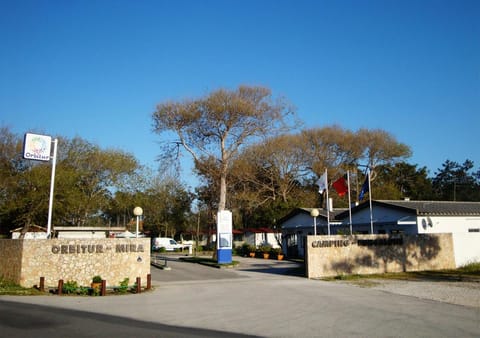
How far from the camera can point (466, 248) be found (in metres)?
26.8

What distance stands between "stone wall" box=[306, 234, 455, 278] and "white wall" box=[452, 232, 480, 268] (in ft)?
1.94

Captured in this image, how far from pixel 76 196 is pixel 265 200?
2115 cm

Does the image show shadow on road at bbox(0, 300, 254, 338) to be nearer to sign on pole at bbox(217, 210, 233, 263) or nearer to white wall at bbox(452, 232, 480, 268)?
sign on pole at bbox(217, 210, 233, 263)

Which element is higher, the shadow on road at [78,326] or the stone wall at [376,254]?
the stone wall at [376,254]

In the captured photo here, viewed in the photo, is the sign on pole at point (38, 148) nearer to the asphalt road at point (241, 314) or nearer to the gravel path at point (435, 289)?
the asphalt road at point (241, 314)

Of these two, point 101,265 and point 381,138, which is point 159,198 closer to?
point 381,138

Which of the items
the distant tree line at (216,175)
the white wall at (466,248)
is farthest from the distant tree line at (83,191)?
the white wall at (466,248)

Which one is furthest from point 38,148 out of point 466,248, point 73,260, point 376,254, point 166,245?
point 166,245

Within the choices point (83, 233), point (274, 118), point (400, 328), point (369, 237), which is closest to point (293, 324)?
point (400, 328)

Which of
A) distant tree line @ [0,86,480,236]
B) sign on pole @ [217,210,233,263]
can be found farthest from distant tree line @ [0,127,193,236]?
sign on pole @ [217,210,233,263]

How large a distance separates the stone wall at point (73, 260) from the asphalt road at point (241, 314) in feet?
5.82

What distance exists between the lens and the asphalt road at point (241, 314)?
9.59m

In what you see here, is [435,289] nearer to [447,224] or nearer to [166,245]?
[447,224]

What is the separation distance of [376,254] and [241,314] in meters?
13.8
